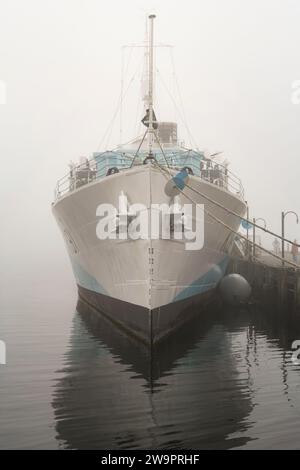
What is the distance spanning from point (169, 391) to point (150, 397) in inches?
18.8

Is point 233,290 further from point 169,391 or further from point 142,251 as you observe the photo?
point 169,391

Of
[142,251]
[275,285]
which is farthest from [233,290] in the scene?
[142,251]

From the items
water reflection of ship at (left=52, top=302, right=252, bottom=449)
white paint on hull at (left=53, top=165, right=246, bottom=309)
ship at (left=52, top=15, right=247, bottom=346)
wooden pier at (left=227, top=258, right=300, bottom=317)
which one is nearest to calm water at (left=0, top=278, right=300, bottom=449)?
water reflection of ship at (left=52, top=302, right=252, bottom=449)

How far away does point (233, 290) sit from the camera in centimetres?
1811

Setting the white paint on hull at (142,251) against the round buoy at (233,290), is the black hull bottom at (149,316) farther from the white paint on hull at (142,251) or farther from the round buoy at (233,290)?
the round buoy at (233,290)

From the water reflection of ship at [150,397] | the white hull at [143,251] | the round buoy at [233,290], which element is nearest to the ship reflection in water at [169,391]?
the water reflection of ship at [150,397]

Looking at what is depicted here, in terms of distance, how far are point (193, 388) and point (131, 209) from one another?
15.0 feet

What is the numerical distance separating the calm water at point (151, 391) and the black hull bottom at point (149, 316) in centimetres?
39

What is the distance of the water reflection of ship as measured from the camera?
633cm

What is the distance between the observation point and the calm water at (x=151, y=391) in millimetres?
6359

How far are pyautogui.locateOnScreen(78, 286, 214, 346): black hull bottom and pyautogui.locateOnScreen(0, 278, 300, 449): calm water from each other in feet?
1.28

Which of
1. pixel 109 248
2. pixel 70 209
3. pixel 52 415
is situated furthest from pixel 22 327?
pixel 52 415

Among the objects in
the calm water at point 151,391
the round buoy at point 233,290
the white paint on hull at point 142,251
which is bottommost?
the calm water at point 151,391
